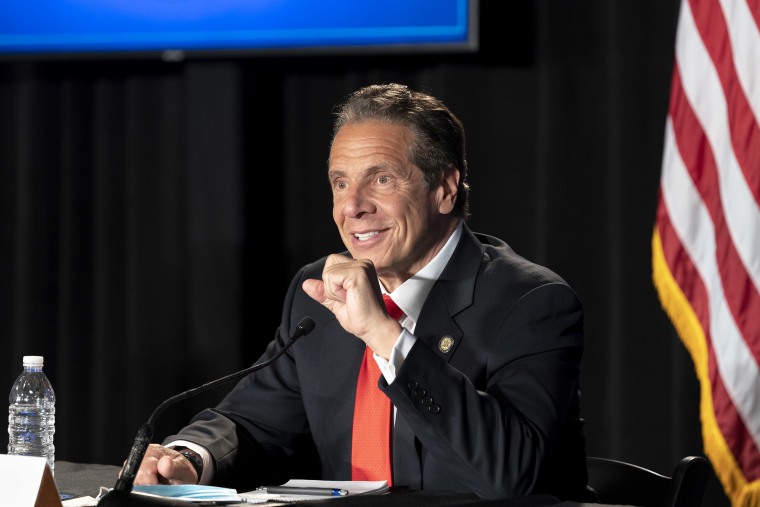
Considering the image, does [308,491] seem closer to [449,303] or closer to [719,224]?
[449,303]

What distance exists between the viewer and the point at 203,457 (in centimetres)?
210

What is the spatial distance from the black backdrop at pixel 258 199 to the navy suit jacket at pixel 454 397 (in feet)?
5.15

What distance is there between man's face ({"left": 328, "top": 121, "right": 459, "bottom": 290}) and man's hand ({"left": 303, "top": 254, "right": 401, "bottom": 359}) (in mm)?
323

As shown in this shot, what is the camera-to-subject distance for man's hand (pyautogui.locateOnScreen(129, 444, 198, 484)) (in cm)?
197

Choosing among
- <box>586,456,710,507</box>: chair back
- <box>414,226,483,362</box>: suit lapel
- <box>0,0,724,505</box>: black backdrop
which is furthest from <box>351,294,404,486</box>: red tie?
<box>0,0,724,505</box>: black backdrop

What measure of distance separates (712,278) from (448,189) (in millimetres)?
1367

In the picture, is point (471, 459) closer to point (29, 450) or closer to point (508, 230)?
point (29, 450)

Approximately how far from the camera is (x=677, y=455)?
381cm

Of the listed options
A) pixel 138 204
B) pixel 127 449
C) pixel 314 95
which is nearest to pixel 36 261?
pixel 138 204

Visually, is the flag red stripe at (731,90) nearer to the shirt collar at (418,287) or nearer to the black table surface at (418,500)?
the shirt collar at (418,287)

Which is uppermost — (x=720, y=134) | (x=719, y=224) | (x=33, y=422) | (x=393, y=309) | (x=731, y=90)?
(x=731, y=90)

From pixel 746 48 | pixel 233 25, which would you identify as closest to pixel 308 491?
pixel 746 48

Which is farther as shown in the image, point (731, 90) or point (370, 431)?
point (731, 90)

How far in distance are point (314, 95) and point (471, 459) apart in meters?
2.65
